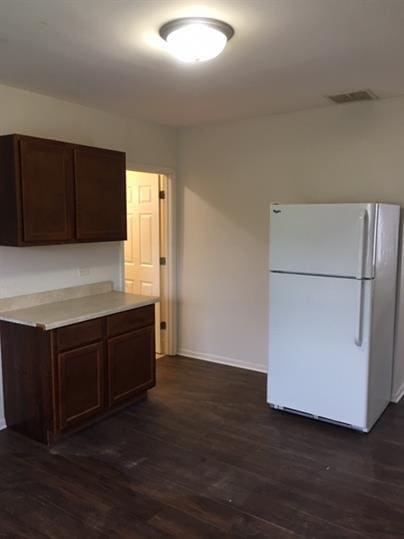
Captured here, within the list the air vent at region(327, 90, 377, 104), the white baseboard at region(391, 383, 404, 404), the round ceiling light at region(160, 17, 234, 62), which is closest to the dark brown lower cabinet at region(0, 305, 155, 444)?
the round ceiling light at region(160, 17, 234, 62)

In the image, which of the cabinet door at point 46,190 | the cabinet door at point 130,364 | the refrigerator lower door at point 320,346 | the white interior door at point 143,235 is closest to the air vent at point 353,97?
the refrigerator lower door at point 320,346

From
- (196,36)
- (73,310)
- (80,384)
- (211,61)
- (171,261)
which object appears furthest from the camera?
(171,261)

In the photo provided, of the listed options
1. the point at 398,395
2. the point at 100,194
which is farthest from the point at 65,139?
the point at 398,395

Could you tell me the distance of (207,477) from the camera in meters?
2.65

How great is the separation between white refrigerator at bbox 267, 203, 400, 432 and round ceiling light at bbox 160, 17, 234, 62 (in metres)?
1.39

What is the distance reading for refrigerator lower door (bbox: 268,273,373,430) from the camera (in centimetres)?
308

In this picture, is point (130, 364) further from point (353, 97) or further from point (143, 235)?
point (353, 97)

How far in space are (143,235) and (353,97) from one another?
252cm

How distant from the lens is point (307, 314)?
3.28 metres

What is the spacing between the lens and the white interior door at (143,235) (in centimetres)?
476

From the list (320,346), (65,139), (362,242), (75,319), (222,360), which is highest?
(65,139)

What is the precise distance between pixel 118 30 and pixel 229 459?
8.49 ft

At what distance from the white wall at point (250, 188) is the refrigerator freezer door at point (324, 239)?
31.5 inches

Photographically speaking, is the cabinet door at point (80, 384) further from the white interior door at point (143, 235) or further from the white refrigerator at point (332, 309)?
the white interior door at point (143, 235)
